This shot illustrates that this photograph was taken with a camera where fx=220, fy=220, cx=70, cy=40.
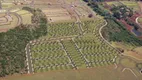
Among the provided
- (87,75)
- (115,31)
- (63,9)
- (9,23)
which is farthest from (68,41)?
(63,9)

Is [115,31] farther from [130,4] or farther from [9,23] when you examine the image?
[9,23]

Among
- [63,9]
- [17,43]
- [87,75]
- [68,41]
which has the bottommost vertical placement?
[87,75]

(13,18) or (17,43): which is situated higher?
(13,18)

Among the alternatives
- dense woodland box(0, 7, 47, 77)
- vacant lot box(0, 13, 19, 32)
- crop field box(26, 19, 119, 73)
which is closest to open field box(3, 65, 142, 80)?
crop field box(26, 19, 119, 73)

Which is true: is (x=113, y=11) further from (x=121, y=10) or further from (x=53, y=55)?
(x=53, y=55)

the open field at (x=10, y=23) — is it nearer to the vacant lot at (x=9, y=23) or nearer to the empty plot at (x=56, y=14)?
the vacant lot at (x=9, y=23)

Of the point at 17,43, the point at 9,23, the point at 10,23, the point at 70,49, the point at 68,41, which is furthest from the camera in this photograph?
the point at 10,23

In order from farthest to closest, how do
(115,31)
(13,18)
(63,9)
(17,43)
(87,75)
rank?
(63,9), (115,31), (13,18), (17,43), (87,75)

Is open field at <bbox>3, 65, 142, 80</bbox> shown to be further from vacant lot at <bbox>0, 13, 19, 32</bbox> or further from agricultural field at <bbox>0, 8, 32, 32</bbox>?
agricultural field at <bbox>0, 8, 32, 32</bbox>

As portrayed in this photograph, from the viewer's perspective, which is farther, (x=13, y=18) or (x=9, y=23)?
(x=13, y=18)
